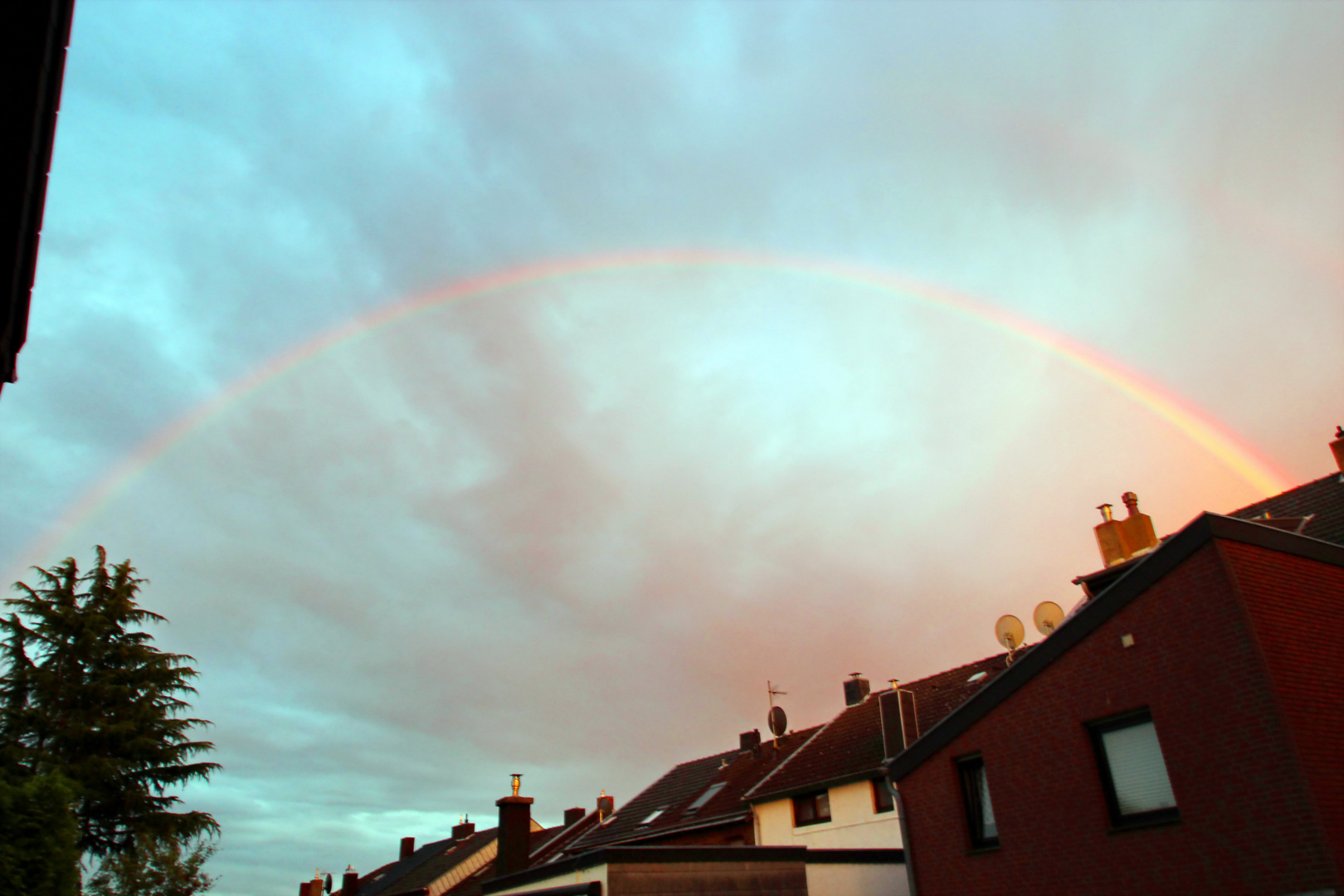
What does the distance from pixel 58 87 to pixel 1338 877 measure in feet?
48.8

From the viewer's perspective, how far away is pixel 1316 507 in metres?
16.1

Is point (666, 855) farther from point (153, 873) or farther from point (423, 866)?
point (423, 866)

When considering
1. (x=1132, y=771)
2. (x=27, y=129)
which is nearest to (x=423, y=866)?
(x=1132, y=771)

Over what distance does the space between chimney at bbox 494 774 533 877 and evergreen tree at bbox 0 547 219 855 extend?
25.6ft

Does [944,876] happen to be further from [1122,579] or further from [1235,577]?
[1235,577]

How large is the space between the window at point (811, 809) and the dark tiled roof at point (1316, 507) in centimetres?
1267

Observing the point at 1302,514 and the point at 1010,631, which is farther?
the point at 1010,631

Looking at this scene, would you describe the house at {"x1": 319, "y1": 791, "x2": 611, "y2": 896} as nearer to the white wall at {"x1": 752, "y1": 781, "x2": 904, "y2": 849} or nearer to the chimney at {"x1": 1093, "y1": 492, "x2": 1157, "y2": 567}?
the white wall at {"x1": 752, "y1": 781, "x2": 904, "y2": 849}

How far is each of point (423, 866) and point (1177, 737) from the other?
4969cm

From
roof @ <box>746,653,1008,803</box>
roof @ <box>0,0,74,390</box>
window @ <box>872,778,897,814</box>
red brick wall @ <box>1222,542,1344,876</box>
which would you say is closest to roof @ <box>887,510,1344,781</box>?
red brick wall @ <box>1222,542,1344,876</box>

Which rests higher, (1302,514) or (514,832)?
(1302,514)

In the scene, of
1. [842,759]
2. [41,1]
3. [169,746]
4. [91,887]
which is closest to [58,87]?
[41,1]

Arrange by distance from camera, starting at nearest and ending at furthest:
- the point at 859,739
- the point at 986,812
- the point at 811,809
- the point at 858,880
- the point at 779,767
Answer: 1. the point at 986,812
2. the point at 858,880
3. the point at 811,809
4. the point at 859,739
5. the point at 779,767

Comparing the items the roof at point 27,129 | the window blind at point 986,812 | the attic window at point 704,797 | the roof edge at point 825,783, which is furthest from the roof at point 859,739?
the roof at point 27,129
